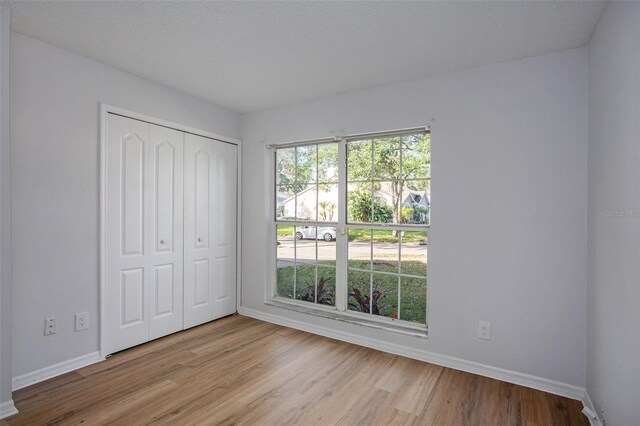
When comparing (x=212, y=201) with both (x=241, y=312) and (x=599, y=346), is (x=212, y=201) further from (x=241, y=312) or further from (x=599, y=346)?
(x=599, y=346)

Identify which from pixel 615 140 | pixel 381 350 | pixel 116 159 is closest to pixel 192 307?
pixel 116 159

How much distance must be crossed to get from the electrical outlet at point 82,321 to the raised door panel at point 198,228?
0.94m

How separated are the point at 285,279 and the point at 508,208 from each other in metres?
2.48

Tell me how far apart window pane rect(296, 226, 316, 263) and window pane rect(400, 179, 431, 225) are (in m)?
1.07

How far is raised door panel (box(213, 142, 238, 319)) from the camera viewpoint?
3.80m

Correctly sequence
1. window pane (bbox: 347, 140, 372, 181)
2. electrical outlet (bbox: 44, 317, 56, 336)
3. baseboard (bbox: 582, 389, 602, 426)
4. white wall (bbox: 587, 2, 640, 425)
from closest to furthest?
1. white wall (bbox: 587, 2, 640, 425)
2. baseboard (bbox: 582, 389, 602, 426)
3. electrical outlet (bbox: 44, 317, 56, 336)
4. window pane (bbox: 347, 140, 372, 181)

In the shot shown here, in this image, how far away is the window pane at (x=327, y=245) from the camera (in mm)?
3520

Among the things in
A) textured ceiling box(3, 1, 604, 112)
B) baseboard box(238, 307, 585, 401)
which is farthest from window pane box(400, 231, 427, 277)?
textured ceiling box(3, 1, 604, 112)

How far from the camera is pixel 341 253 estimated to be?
341 cm

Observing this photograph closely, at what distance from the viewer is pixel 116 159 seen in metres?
2.84

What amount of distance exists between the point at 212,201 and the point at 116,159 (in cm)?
110

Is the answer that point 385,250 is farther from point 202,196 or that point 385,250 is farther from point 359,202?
point 202,196

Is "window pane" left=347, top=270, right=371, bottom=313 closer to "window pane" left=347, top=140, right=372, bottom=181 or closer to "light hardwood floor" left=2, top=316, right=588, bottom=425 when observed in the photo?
"light hardwood floor" left=2, top=316, right=588, bottom=425

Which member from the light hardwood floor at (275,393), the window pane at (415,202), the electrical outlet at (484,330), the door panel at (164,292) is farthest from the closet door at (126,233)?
the electrical outlet at (484,330)
